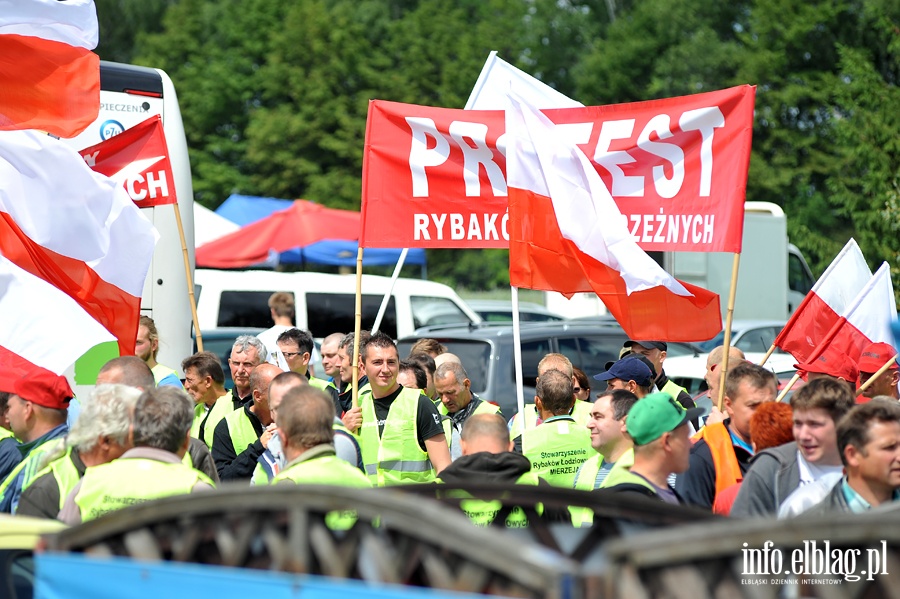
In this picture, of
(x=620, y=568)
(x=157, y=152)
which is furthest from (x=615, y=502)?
(x=157, y=152)

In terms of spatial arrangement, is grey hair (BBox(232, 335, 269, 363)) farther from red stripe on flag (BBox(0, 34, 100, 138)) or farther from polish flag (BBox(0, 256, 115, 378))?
red stripe on flag (BBox(0, 34, 100, 138))

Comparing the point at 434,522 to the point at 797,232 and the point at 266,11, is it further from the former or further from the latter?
the point at 266,11

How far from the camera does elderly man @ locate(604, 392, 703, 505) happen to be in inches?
189

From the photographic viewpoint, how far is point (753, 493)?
195 inches

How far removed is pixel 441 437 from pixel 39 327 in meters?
2.25

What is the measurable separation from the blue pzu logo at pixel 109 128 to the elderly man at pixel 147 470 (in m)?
5.89

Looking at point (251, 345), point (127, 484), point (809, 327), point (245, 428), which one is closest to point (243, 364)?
point (251, 345)

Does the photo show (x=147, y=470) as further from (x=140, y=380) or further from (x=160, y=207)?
(x=160, y=207)

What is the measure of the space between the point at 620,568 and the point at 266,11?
4470 centimetres

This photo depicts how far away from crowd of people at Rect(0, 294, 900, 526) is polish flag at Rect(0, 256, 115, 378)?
31 cm

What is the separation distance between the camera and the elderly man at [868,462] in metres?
4.45

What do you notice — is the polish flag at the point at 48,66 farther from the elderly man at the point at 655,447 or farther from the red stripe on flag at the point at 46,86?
the elderly man at the point at 655,447

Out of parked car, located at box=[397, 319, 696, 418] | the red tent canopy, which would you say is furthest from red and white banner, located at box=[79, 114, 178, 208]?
the red tent canopy

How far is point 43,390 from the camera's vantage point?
18.2 ft
